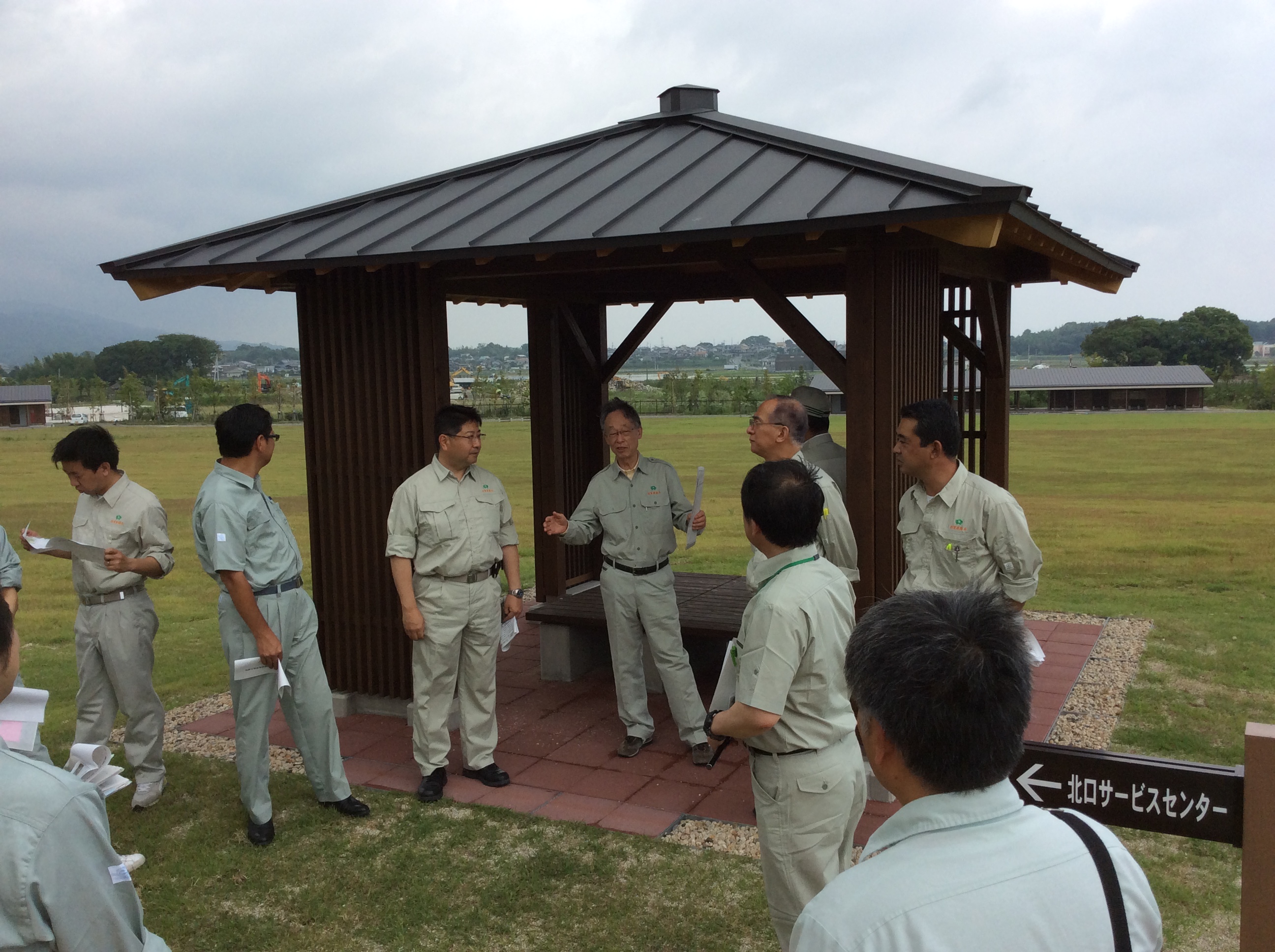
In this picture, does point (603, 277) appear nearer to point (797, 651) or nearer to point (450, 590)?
point (450, 590)

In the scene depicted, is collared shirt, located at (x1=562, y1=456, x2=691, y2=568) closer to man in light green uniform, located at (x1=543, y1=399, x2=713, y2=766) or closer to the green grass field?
man in light green uniform, located at (x1=543, y1=399, x2=713, y2=766)

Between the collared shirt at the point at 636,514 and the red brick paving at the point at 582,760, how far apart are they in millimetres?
1032

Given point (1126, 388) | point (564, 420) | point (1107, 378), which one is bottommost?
point (1126, 388)

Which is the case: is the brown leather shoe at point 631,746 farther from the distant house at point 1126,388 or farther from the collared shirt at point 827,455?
the distant house at point 1126,388

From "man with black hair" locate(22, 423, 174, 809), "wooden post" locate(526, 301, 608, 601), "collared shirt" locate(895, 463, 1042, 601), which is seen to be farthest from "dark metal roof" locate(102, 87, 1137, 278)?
"wooden post" locate(526, 301, 608, 601)

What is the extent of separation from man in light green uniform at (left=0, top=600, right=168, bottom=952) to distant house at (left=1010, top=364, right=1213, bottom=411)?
66413mm

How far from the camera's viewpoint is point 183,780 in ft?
16.1

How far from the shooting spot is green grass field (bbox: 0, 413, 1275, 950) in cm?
353

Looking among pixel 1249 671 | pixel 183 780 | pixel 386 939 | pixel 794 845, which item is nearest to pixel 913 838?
pixel 794 845

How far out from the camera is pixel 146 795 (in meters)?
4.58

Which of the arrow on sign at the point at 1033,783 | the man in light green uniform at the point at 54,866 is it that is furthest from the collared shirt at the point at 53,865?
the arrow on sign at the point at 1033,783

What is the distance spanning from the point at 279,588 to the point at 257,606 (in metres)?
0.14

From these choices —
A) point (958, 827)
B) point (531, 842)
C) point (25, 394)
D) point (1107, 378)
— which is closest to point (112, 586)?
point (531, 842)

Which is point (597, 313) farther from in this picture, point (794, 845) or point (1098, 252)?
point (794, 845)
